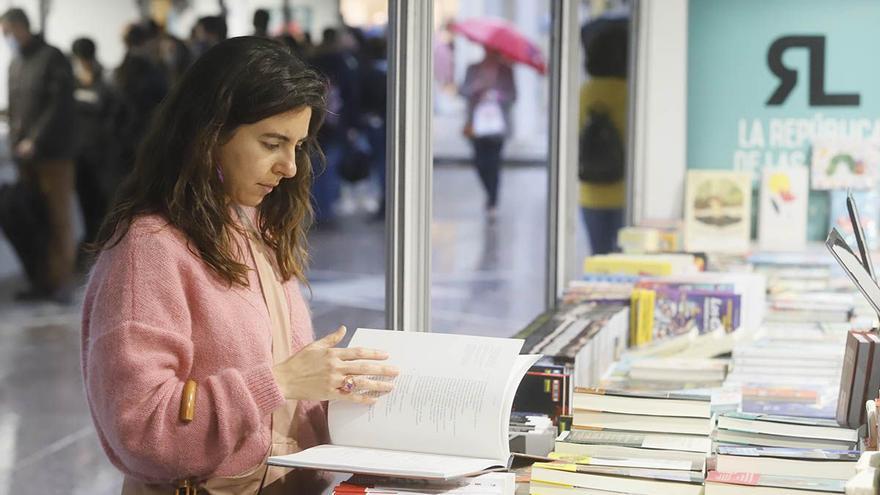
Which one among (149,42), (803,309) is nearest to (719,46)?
(803,309)

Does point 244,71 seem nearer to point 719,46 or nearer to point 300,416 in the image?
point 300,416

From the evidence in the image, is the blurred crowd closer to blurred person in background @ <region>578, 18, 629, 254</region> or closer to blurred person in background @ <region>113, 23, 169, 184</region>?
blurred person in background @ <region>113, 23, 169, 184</region>

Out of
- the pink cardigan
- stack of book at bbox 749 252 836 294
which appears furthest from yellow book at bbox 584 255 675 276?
the pink cardigan

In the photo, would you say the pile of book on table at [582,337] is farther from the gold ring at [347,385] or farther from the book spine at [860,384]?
the gold ring at [347,385]

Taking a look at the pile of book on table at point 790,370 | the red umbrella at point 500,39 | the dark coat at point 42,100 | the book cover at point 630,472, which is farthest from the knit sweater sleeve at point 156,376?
the red umbrella at point 500,39

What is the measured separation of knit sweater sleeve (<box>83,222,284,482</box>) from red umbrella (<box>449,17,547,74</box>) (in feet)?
39.1

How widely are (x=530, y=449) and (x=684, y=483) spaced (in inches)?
14.7

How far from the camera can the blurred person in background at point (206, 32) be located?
11.1m

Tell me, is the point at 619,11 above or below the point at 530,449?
above

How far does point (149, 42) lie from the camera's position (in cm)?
1031

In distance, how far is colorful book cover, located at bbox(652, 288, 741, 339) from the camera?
136 inches

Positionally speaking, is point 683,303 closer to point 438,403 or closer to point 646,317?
point 646,317

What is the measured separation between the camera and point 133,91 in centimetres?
970

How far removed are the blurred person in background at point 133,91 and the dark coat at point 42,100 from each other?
0.51 m
